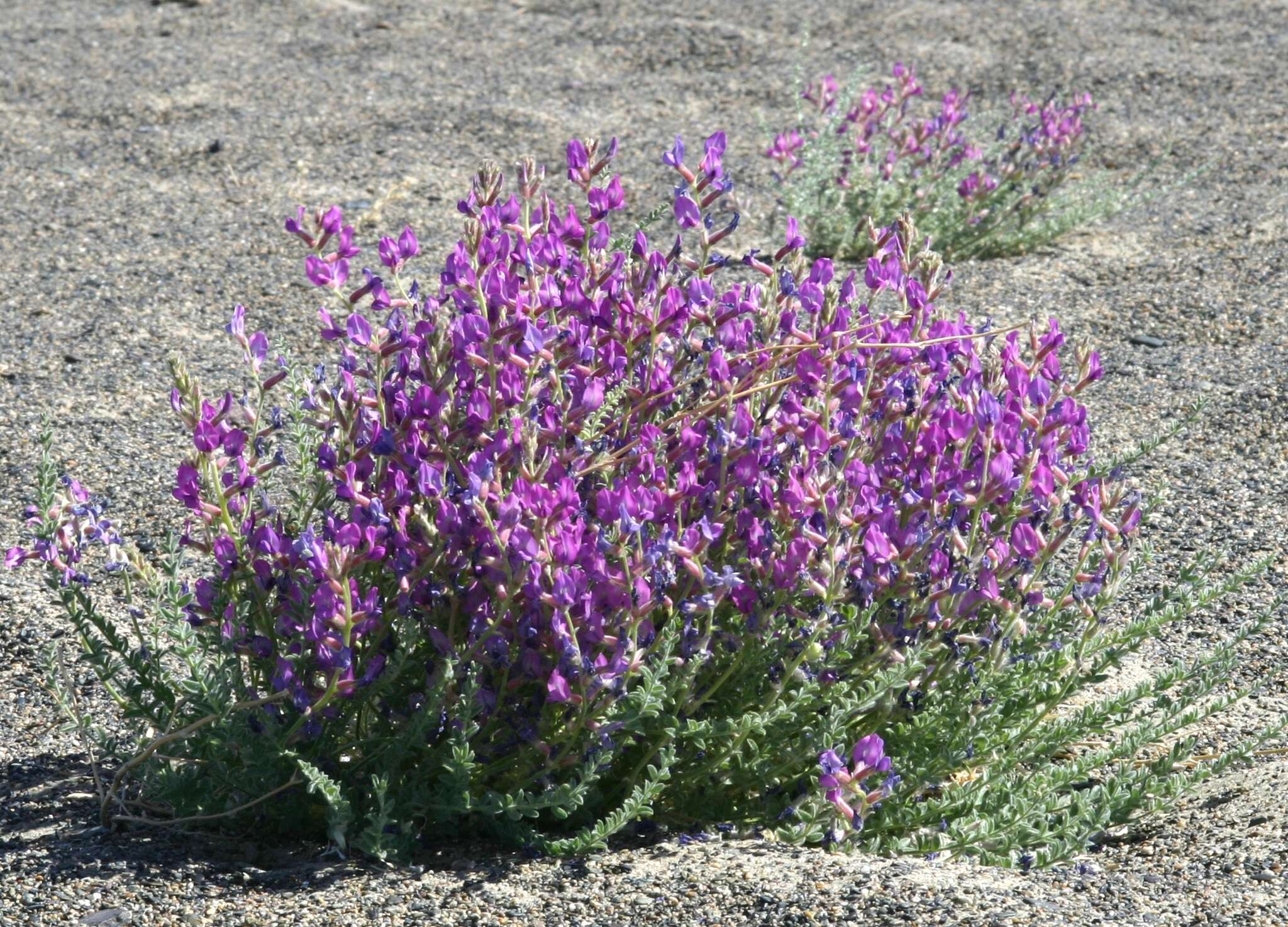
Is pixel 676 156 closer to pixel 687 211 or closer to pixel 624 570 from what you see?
pixel 687 211

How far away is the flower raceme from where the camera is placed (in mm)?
2121

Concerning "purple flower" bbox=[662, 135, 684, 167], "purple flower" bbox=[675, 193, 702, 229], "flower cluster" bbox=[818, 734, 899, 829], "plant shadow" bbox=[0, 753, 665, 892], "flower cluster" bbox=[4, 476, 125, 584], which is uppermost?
"purple flower" bbox=[662, 135, 684, 167]

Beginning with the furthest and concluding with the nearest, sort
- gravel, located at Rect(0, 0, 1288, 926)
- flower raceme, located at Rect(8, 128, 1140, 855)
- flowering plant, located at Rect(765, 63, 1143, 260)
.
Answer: flowering plant, located at Rect(765, 63, 1143, 260), gravel, located at Rect(0, 0, 1288, 926), flower raceme, located at Rect(8, 128, 1140, 855)

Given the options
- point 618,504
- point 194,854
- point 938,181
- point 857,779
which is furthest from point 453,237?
point 857,779

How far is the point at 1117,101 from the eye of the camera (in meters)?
7.48

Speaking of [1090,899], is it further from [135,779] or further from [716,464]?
[135,779]

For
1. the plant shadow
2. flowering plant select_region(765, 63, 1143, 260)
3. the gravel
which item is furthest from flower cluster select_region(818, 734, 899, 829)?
flowering plant select_region(765, 63, 1143, 260)

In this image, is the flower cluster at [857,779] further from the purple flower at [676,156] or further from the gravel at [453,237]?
the purple flower at [676,156]

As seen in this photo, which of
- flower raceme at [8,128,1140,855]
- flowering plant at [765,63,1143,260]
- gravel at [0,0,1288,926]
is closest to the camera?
flower raceme at [8,128,1140,855]

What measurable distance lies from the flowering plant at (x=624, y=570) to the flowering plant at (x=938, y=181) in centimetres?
310

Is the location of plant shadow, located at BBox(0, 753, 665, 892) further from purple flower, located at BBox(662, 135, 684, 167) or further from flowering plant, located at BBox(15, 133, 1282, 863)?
purple flower, located at BBox(662, 135, 684, 167)

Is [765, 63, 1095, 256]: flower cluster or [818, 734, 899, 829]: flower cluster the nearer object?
[818, 734, 899, 829]: flower cluster

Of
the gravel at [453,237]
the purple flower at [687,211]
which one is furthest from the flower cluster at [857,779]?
the purple flower at [687,211]

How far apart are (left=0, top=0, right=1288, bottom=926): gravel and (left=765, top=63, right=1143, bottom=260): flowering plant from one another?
234 millimetres
